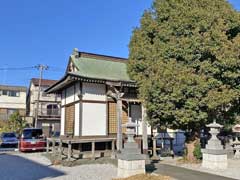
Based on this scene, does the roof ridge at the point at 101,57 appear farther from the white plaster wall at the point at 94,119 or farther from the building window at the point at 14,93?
the building window at the point at 14,93

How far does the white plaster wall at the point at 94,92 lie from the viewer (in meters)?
15.6

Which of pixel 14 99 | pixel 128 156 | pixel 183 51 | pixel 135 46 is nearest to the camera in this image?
pixel 128 156

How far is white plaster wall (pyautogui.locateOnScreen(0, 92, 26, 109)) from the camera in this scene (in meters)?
45.3

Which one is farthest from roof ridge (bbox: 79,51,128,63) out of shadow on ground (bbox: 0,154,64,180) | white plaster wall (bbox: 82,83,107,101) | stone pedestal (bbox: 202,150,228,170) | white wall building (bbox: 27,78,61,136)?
white wall building (bbox: 27,78,61,136)

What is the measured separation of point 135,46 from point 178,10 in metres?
2.82

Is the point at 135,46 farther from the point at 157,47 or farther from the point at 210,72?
the point at 210,72

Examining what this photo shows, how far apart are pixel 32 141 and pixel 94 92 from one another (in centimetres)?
721

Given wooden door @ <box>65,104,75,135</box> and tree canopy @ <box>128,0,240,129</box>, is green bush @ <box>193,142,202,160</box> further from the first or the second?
wooden door @ <box>65,104,75,135</box>

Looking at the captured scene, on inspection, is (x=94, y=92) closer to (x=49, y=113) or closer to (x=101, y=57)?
(x=101, y=57)

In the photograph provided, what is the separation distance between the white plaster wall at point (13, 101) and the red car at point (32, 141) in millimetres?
28112

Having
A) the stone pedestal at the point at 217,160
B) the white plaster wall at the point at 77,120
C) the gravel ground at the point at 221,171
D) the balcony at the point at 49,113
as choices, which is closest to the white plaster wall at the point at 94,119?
the white plaster wall at the point at 77,120

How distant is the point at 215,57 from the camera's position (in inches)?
436

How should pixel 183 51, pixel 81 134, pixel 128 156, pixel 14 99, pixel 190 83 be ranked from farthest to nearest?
1. pixel 14 99
2. pixel 81 134
3. pixel 183 51
4. pixel 190 83
5. pixel 128 156

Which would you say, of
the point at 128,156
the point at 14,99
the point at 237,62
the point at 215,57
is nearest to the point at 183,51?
the point at 215,57
